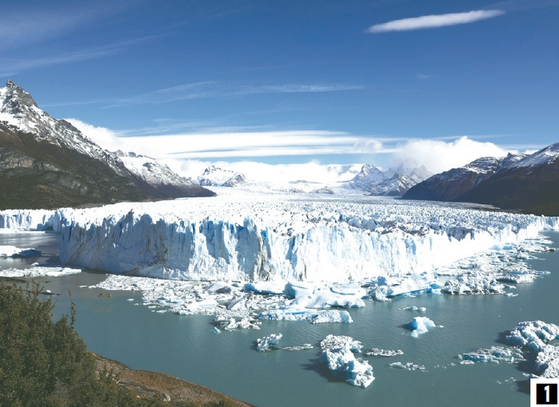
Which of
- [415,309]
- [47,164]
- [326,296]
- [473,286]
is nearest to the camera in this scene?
[415,309]

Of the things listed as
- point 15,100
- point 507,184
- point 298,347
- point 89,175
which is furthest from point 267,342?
point 15,100

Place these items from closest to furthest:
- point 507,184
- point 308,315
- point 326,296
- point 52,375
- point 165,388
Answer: point 52,375 → point 165,388 → point 308,315 → point 326,296 → point 507,184

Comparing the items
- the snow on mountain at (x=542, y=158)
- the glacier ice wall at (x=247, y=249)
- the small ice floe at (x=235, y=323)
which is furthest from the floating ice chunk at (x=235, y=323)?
the snow on mountain at (x=542, y=158)

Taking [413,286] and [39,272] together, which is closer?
[413,286]

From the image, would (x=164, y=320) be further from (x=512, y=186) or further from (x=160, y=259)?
(x=512, y=186)

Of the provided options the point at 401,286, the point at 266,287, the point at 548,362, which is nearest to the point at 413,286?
the point at 401,286

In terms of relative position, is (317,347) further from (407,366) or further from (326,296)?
(326,296)

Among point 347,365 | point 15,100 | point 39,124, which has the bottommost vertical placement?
point 347,365

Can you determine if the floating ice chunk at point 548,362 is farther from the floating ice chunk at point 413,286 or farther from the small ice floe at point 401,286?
the floating ice chunk at point 413,286

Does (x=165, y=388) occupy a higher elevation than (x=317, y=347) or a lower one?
lower
